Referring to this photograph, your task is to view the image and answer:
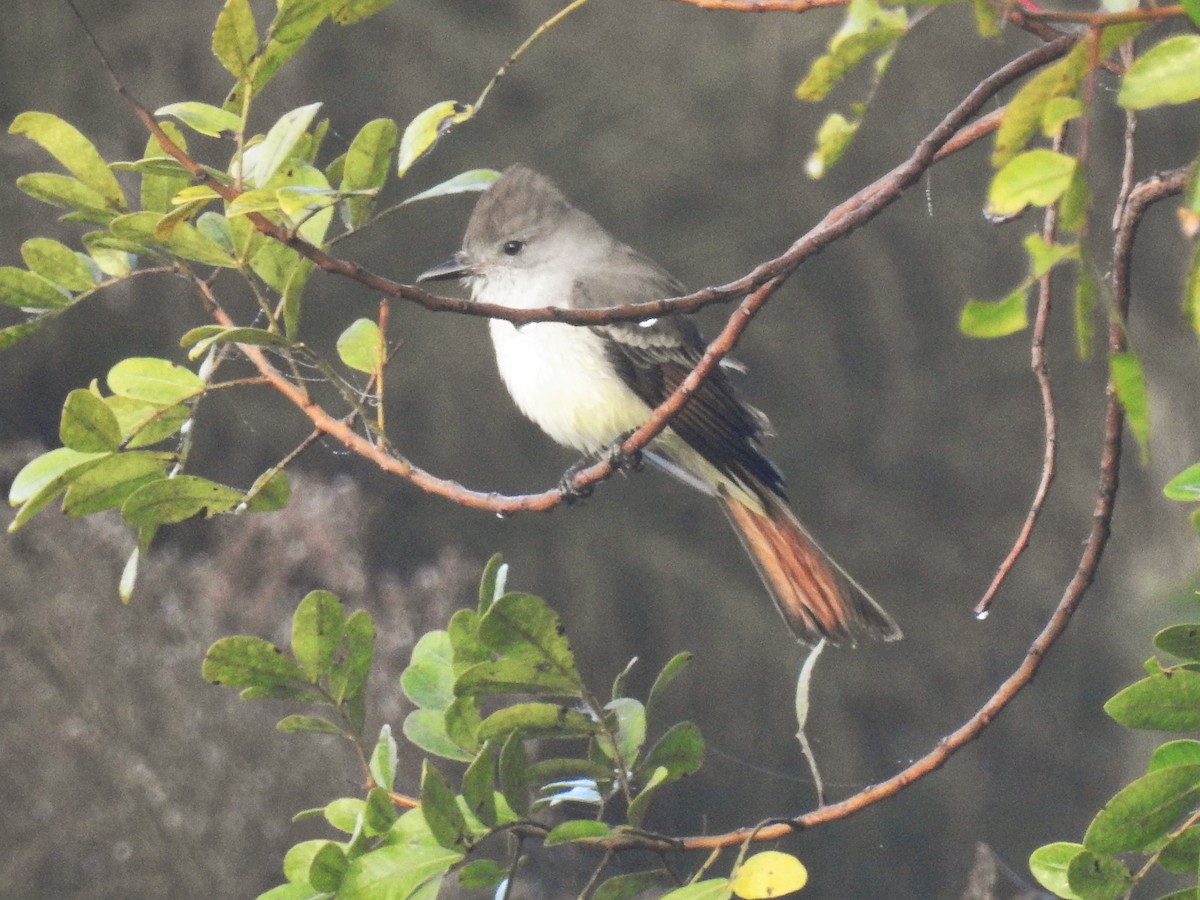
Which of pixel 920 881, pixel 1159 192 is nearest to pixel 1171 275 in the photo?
pixel 920 881

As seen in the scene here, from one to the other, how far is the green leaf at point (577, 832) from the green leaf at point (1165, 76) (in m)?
0.52

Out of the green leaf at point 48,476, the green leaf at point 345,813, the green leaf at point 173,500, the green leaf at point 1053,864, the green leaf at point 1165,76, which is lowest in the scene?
the green leaf at point 345,813

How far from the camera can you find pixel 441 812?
82 centimetres

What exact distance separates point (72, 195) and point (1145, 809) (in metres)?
0.76

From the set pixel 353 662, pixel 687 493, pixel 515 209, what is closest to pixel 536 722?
Result: pixel 353 662

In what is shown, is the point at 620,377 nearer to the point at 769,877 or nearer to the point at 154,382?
the point at 154,382

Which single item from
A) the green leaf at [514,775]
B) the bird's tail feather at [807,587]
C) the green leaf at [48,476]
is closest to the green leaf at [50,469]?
the green leaf at [48,476]

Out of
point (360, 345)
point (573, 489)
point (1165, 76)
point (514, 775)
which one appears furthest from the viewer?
point (573, 489)

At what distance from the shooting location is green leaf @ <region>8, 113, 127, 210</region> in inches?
34.9

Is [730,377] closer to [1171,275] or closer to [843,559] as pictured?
[843,559]

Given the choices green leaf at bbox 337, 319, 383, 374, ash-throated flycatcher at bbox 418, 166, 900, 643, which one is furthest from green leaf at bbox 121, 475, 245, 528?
ash-throated flycatcher at bbox 418, 166, 900, 643

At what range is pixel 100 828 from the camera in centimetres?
162

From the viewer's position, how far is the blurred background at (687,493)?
1.70 metres

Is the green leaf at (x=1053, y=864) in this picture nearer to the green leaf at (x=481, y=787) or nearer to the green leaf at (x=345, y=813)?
the green leaf at (x=481, y=787)
